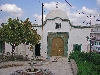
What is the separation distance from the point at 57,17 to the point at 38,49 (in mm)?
4997

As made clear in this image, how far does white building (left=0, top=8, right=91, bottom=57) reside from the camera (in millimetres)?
25641

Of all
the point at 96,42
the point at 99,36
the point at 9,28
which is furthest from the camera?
the point at 99,36

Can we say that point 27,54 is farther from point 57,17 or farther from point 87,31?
point 87,31

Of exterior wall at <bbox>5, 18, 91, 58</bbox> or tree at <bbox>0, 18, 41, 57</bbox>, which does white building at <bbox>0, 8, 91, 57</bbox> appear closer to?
exterior wall at <bbox>5, 18, 91, 58</bbox>

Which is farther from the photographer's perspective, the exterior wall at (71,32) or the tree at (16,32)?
the exterior wall at (71,32)

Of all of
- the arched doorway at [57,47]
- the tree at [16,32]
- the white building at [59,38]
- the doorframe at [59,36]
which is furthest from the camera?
the arched doorway at [57,47]

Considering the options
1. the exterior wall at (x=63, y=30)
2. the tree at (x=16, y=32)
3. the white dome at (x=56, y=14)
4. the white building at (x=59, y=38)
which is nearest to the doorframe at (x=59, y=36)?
the white building at (x=59, y=38)

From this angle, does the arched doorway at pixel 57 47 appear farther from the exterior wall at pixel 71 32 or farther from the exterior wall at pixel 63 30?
the exterior wall at pixel 71 32

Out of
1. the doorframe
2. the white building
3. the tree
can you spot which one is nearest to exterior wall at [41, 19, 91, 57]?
the white building

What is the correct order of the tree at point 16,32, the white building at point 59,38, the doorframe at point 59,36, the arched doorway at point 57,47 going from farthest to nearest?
1. the arched doorway at point 57,47
2. the doorframe at point 59,36
3. the white building at point 59,38
4. the tree at point 16,32

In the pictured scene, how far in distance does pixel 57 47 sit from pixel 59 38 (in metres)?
1.24

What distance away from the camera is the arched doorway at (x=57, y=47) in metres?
25.9

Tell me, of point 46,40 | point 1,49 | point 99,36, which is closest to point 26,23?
point 46,40

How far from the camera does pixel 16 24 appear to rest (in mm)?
20172
